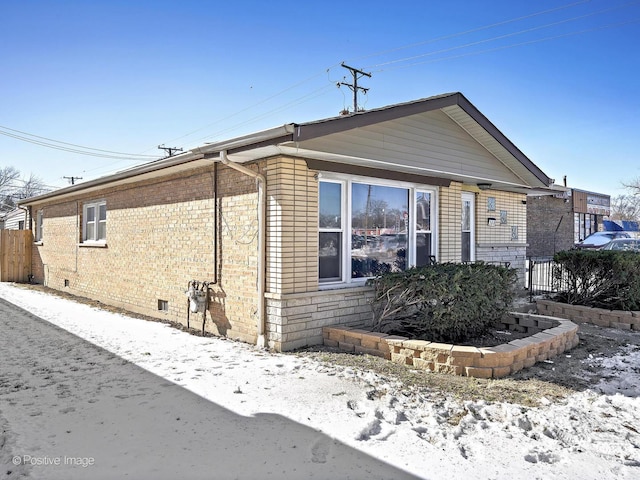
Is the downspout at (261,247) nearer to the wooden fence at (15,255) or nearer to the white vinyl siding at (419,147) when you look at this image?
the white vinyl siding at (419,147)

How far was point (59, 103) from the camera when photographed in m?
14.1

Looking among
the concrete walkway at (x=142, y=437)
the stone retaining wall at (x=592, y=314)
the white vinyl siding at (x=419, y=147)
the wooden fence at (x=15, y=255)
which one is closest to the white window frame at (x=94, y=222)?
the wooden fence at (x=15, y=255)

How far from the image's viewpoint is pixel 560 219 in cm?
2919

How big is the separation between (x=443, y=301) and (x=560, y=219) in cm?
2702

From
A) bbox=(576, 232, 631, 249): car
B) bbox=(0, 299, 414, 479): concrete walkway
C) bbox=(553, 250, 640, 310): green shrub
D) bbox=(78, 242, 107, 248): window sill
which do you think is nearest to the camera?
bbox=(0, 299, 414, 479): concrete walkway

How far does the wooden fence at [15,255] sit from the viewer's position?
17.1 meters

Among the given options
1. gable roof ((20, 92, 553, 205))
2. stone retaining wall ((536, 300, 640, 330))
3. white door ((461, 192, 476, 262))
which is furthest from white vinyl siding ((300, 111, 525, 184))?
stone retaining wall ((536, 300, 640, 330))

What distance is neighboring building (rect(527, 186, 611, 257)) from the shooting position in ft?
88.0

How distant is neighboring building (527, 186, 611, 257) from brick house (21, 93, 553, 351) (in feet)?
57.4

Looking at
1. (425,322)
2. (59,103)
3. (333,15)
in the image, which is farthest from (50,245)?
(425,322)

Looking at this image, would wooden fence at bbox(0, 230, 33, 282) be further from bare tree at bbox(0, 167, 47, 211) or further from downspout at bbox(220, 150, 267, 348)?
bare tree at bbox(0, 167, 47, 211)

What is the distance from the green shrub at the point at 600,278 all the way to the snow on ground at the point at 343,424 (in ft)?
9.52

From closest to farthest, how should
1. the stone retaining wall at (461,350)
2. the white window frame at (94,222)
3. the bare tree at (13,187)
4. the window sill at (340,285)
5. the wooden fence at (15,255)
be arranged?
the stone retaining wall at (461,350), the window sill at (340,285), the white window frame at (94,222), the wooden fence at (15,255), the bare tree at (13,187)

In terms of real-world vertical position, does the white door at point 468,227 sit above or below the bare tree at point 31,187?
below
